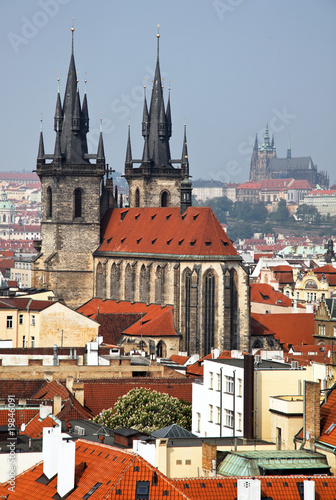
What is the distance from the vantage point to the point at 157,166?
115125 millimetres

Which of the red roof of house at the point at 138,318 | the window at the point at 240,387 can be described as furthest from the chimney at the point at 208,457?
the red roof of house at the point at 138,318

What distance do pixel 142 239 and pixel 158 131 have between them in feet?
44.1

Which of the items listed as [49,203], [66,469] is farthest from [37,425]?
[49,203]

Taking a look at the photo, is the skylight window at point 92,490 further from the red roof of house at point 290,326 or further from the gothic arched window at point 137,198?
the gothic arched window at point 137,198

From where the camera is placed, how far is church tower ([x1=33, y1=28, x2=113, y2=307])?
360 feet

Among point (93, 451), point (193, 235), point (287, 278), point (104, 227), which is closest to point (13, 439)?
point (93, 451)

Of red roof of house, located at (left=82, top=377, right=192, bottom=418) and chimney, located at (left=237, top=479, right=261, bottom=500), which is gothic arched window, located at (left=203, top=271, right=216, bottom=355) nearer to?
red roof of house, located at (left=82, top=377, right=192, bottom=418)

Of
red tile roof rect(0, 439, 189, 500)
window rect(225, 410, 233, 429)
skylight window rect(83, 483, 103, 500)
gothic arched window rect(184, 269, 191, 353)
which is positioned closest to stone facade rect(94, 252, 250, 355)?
gothic arched window rect(184, 269, 191, 353)

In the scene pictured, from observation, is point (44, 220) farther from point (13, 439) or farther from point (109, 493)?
point (109, 493)

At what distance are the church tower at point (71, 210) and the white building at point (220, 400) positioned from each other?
58.8 metres

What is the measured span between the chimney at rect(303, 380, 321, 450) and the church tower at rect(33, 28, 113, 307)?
7104 cm

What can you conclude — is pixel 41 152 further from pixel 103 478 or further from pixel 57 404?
pixel 103 478

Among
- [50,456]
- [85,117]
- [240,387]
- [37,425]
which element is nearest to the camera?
[50,456]

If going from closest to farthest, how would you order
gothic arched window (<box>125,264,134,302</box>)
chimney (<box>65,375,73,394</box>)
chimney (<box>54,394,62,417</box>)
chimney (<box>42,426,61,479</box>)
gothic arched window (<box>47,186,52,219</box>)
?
1. chimney (<box>42,426,61,479</box>)
2. chimney (<box>54,394,62,417</box>)
3. chimney (<box>65,375,73,394</box>)
4. gothic arched window (<box>125,264,134,302</box>)
5. gothic arched window (<box>47,186,52,219</box>)
